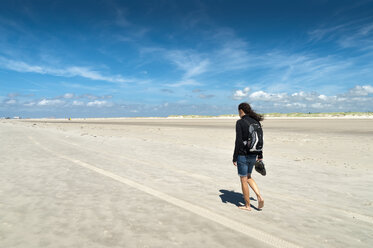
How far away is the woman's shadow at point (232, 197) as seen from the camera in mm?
5810

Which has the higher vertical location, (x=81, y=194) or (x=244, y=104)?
(x=244, y=104)

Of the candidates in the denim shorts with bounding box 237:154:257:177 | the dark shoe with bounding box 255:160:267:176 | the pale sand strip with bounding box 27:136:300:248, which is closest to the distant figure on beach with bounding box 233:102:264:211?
the denim shorts with bounding box 237:154:257:177

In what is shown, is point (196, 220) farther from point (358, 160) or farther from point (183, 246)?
point (358, 160)

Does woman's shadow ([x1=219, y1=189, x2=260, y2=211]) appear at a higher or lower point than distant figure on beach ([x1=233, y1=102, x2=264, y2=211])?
lower

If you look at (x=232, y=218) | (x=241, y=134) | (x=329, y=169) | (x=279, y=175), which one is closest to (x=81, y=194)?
(x=232, y=218)

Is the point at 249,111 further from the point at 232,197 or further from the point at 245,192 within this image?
the point at 232,197

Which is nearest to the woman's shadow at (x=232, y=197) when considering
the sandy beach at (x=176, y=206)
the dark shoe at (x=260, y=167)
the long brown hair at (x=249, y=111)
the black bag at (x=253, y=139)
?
the sandy beach at (x=176, y=206)

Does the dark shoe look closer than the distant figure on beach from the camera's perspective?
No

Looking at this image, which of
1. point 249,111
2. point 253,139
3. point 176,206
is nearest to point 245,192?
point 253,139

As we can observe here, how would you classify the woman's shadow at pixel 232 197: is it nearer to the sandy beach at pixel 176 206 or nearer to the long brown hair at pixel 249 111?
the sandy beach at pixel 176 206

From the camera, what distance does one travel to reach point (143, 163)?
412 inches

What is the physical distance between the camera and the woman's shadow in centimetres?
581

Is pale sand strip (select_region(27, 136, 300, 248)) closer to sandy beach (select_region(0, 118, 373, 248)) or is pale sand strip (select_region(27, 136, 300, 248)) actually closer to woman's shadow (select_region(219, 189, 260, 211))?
sandy beach (select_region(0, 118, 373, 248))

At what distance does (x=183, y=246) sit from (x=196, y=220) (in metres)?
0.99
